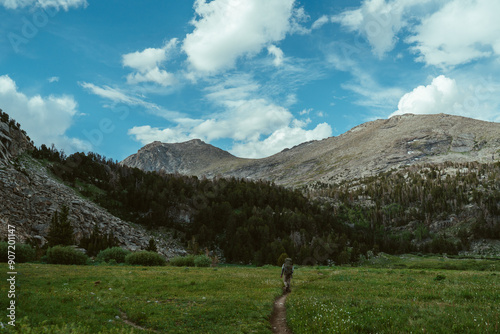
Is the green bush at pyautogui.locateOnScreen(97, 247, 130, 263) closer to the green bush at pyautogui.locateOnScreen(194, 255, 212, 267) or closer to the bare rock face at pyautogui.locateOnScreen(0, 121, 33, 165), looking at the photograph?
the green bush at pyautogui.locateOnScreen(194, 255, 212, 267)

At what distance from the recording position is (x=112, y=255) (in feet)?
157

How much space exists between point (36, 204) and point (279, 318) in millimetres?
65654

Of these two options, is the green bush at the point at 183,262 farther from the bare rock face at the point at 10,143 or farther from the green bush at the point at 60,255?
the bare rock face at the point at 10,143

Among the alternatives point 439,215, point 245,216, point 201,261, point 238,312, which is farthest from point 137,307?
point 439,215

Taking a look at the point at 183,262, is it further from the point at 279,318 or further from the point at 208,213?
the point at 208,213

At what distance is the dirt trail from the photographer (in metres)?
12.7

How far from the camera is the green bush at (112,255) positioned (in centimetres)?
4719

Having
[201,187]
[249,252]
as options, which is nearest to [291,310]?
[249,252]

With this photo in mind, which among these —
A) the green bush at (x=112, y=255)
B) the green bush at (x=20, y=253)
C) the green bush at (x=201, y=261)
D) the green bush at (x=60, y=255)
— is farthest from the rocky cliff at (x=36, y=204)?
the green bush at (x=201, y=261)

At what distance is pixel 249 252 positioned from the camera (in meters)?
90.0

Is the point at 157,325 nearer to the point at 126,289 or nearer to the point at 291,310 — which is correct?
the point at 291,310

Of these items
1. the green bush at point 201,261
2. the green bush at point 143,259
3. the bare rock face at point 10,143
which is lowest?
the green bush at point 201,261

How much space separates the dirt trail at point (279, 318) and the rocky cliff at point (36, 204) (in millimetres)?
48272

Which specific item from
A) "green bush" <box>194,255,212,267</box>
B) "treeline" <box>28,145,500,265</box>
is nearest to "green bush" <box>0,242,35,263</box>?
"green bush" <box>194,255,212,267</box>
